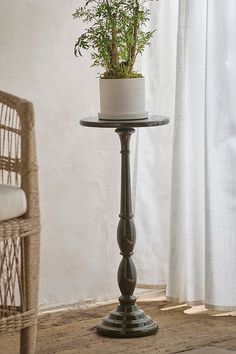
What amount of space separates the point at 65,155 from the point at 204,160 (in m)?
0.48

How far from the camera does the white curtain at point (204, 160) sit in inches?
120

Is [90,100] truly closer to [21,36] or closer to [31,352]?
[21,36]

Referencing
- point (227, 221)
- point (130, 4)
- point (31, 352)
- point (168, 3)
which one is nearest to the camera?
point (31, 352)

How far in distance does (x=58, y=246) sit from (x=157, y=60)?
74 centimetres

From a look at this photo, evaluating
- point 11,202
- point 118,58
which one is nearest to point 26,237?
point 11,202

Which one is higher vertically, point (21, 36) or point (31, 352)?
point (21, 36)

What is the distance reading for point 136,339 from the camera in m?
2.87

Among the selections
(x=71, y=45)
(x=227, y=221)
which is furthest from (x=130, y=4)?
(x=227, y=221)

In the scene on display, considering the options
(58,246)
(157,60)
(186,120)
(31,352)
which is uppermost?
(157,60)

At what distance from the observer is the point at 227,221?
3.08 m

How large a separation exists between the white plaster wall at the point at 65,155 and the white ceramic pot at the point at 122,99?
36cm

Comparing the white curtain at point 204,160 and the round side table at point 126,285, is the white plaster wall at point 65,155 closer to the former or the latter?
the white curtain at point 204,160

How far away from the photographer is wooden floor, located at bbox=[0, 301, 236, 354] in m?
2.78

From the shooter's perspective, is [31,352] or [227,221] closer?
[31,352]
